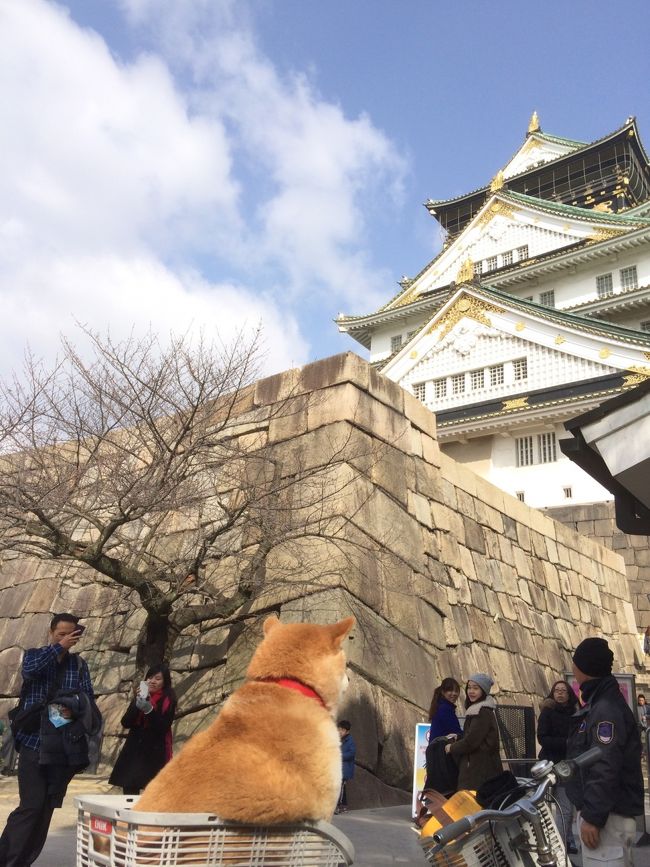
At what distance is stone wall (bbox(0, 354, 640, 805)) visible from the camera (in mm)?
6988

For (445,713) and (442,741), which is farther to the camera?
(445,713)

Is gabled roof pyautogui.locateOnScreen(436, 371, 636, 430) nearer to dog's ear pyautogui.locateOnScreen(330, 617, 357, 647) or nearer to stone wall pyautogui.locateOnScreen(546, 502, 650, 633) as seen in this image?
stone wall pyautogui.locateOnScreen(546, 502, 650, 633)

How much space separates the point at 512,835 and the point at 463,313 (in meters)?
22.7

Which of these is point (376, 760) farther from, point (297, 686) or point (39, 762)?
point (297, 686)

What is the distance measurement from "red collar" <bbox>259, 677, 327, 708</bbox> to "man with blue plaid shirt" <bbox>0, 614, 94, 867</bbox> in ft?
5.16

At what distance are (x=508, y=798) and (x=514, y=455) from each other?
19652mm

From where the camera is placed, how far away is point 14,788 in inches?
264

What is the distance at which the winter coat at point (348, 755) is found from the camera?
6.04m

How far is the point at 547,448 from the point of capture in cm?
2088

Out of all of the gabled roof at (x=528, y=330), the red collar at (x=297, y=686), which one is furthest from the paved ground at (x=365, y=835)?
the gabled roof at (x=528, y=330)

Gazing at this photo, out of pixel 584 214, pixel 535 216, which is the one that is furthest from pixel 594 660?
pixel 535 216

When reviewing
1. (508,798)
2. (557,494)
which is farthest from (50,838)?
(557,494)

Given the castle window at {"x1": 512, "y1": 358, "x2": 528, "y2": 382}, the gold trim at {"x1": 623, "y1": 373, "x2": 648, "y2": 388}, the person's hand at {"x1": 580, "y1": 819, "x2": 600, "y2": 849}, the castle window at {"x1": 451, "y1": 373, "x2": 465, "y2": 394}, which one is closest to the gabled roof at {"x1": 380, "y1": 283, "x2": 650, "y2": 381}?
the gold trim at {"x1": 623, "y1": 373, "x2": 648, "y2": 388}

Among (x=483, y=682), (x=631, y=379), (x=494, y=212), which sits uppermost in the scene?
(x=494, y=212)
